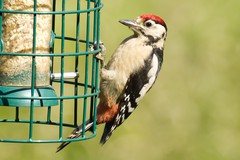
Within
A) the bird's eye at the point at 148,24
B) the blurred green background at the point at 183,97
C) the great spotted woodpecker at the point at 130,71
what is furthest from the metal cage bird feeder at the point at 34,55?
the blurred green background at the point at 183,97

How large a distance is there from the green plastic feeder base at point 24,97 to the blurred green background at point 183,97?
235 cm

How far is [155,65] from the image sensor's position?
396 inches

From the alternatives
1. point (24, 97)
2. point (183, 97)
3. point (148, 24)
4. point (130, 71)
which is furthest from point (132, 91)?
point (183, 97)

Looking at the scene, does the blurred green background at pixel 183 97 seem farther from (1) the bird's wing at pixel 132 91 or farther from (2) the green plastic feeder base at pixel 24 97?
(2) the green plastic feeder base at pixel 24 97

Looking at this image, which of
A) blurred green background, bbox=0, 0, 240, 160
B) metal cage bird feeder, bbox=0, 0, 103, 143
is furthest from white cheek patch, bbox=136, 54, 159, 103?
blurred green background, bbox=0, 0, 240, 160

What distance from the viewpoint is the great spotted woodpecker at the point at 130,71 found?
9.91m

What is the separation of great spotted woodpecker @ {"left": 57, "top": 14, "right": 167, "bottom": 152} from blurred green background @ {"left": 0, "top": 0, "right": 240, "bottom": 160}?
4.40ft

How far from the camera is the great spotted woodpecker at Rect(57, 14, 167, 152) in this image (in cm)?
991

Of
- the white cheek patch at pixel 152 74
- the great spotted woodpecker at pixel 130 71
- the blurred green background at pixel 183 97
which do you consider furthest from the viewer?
the blurred green background at pixel 183 97

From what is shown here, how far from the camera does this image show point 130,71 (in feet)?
32.7

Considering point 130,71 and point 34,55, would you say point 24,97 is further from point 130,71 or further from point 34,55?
point 130,71

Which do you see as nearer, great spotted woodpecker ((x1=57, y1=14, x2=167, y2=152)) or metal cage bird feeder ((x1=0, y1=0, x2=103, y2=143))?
metal cage bird feeder ((x1=0, y1=0, x2=103, y2=143))

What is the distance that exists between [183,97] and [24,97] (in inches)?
157

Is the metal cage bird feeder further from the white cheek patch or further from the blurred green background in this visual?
the blurred green background
